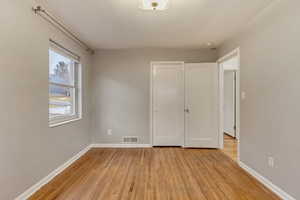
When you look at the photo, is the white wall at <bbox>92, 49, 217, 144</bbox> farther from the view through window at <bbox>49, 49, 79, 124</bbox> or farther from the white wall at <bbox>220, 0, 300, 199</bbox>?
the white wall at <bbox>220, 0, 300, 199</bbox>

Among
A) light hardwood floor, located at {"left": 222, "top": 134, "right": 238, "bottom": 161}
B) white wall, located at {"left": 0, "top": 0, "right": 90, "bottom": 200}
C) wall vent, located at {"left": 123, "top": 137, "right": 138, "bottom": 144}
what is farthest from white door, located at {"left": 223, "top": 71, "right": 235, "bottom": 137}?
white wall, located at {"left": 0, "top": 0, "right": 90, "bottom": 200}

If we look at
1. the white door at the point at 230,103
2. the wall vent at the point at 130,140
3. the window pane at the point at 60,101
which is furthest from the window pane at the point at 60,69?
the white door at the point at 230,103

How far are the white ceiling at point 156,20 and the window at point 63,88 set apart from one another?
0.59 m

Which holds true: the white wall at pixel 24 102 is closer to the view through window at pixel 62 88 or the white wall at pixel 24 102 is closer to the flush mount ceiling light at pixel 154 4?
the view through window at pixel 62 88

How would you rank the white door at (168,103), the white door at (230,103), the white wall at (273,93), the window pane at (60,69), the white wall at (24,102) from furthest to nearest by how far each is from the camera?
the white door at (230,103)
the white door at (168,103)
the window pane at (60,69)
the white wall at (273,93)
the white wall at (24,102)

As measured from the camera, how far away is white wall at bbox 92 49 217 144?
443cm

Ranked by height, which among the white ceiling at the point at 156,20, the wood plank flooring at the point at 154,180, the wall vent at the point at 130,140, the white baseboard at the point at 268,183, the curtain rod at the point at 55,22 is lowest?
the wood plank flooring at the point at 154,180

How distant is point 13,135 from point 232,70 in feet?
18.6

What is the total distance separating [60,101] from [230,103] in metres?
4.98

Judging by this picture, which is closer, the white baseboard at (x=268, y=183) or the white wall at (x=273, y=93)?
the white wall at (x=273, y=93)

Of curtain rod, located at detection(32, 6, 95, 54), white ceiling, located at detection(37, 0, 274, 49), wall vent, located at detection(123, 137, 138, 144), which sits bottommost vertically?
wall vent, located at detection(123, 137, 138, 144)

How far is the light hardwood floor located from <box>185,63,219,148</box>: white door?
0.28 metres

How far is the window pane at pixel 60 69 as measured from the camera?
2.86 metres

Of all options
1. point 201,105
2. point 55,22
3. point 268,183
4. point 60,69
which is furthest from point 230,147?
point 55,22
